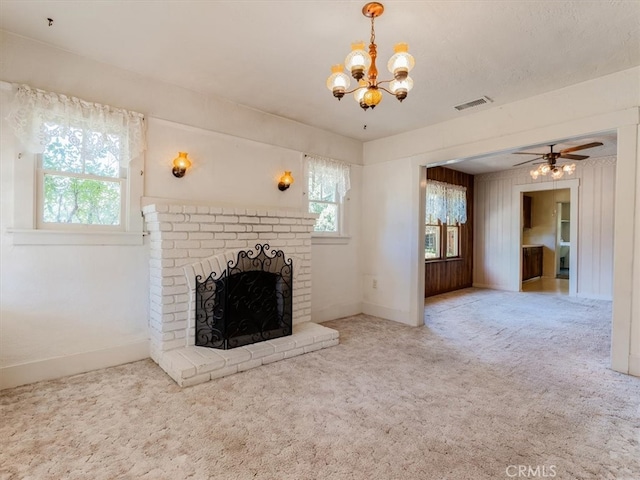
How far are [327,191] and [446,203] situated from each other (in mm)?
3290

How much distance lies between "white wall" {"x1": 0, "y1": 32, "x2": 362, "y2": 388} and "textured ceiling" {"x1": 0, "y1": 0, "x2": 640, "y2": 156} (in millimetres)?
188

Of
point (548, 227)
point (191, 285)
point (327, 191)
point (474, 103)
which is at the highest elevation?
point (474, 103)

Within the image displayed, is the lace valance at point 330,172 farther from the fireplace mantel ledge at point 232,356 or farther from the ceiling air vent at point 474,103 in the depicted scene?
the fireplace mantel ledge at point 232,356

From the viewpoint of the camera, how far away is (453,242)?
7.29 metres

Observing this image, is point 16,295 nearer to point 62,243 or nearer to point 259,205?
point 62,243

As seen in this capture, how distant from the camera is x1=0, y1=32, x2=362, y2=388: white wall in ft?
8.31

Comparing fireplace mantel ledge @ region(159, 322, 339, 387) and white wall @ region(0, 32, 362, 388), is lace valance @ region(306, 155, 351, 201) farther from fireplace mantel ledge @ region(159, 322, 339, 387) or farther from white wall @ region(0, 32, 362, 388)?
fireplace mantel ledge @ region(159, 322, 339, 387)

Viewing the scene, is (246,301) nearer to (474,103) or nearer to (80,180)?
(80,180)

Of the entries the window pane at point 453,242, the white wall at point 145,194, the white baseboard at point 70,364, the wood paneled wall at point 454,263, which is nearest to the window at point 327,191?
the white wall at point 145,194

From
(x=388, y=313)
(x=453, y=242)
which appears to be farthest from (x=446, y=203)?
(x=388, y=313)

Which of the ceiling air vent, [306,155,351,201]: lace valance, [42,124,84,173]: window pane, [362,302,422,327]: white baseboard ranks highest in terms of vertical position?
the ceiling air vent

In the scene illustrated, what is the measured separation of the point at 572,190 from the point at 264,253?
6.46 metres

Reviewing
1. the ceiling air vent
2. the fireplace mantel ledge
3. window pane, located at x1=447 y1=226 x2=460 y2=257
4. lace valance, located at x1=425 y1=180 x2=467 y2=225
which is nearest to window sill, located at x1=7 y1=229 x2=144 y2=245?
the fireplace mantel ledge

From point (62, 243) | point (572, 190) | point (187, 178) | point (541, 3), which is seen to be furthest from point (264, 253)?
point (572, 190)
